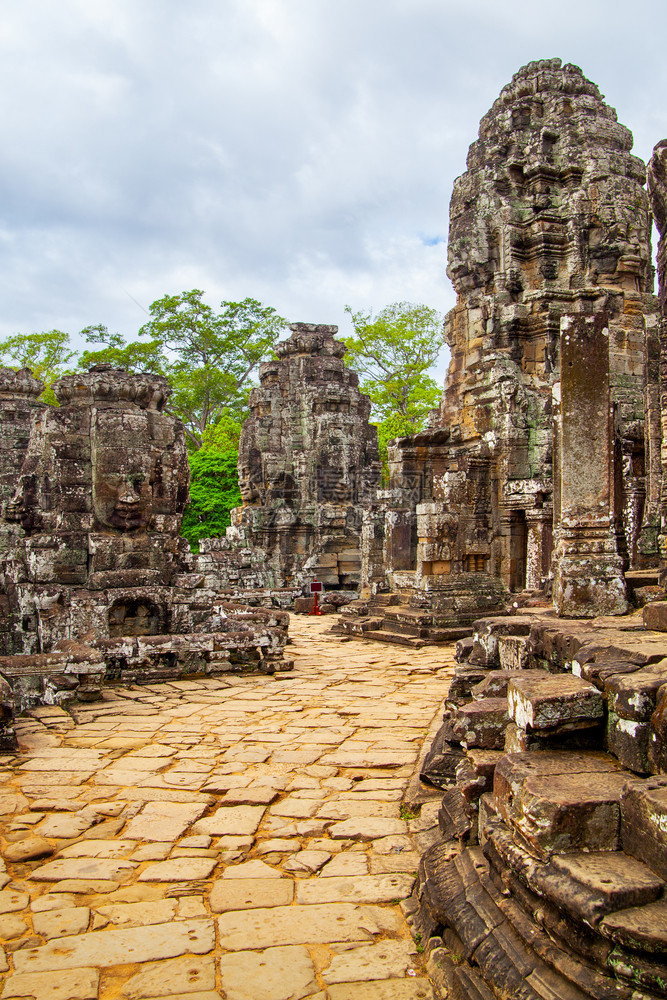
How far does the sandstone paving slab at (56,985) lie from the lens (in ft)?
8.46

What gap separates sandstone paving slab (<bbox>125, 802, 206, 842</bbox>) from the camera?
398 cm

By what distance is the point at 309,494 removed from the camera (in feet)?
59.9

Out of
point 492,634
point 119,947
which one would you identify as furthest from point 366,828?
point 492,634

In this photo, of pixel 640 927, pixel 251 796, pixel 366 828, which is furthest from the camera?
pixel 251 796

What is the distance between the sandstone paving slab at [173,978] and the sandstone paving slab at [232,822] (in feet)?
3.99

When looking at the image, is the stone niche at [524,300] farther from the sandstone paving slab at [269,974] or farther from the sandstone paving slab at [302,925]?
the sandstone paving slab at [269,974]

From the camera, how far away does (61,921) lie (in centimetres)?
309

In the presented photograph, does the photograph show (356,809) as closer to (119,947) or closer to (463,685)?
(463,685)

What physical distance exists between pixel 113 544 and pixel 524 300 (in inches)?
351

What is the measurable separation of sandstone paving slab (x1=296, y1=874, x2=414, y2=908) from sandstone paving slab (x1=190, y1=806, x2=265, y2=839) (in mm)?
674

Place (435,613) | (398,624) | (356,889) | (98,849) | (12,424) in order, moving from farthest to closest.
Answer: (12,424), (398,624), (435,613), (98,849), (356,889)

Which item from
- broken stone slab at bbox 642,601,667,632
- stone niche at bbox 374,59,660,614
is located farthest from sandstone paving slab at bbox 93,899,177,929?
stone niche at bbox 374,59,660,614

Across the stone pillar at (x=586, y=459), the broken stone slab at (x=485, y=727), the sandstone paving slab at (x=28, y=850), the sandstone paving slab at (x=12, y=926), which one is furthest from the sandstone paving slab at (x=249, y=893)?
Result: the stone pillar at (x=586, y=459)

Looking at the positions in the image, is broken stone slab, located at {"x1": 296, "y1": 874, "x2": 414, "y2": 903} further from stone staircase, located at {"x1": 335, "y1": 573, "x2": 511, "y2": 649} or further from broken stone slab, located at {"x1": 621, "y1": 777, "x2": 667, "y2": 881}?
stone staircase, located at {"x1": 335, "y1": 573, "x2": 511, "y2": 649}
